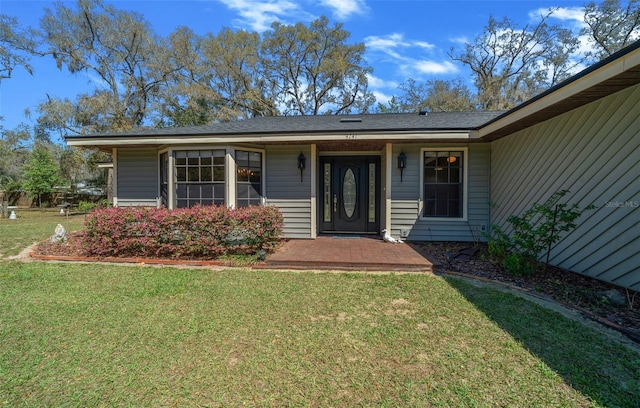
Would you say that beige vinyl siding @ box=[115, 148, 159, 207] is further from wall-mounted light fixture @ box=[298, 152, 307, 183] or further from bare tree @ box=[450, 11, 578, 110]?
bare tree @ box=[450, 11, 578, 110]

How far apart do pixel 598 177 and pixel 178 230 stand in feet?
20.6

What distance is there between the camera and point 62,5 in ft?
59.0

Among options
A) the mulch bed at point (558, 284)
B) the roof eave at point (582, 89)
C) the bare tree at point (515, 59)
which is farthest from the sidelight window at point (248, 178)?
the bare tree at point (515, 59)

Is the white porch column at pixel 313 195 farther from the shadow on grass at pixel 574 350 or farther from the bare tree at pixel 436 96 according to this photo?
the bare tree at pixel 436 96

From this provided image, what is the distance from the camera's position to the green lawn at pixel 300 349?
192cm

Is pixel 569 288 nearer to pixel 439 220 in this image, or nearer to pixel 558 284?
pixel 558 284

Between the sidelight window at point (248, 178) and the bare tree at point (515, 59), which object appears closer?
the sidelight window at point (248, 178)

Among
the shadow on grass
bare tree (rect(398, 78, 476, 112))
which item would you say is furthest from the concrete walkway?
bare tree (rect(398, 78, 476, 112))

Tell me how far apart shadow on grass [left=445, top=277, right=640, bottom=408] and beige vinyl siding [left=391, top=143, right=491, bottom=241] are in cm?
334

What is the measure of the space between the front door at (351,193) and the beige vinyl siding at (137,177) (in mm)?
4106

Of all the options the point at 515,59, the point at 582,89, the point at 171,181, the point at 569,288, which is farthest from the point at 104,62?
the point at 515,59

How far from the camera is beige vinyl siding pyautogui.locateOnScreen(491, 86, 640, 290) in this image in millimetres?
3447

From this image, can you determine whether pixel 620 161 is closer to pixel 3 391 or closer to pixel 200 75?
pixel 3 391

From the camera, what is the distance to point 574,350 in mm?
2396
